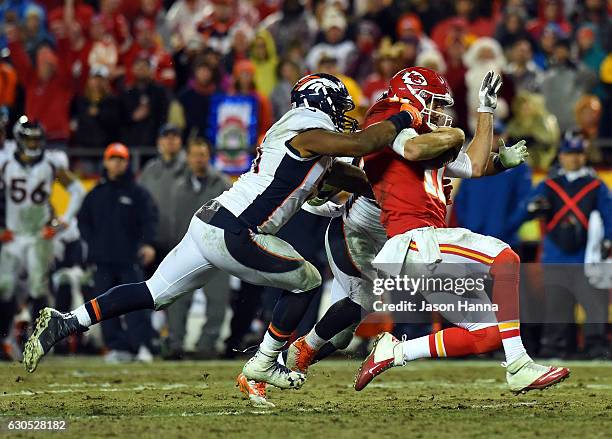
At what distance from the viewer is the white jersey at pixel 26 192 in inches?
501

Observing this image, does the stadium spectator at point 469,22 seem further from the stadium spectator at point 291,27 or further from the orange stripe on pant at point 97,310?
the orange stripe on pant at point 97,310

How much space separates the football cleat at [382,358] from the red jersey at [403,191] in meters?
0.61

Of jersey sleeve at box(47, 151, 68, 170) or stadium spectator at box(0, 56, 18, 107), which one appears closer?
jersey sleeve at box(47, 151, 68, 170)

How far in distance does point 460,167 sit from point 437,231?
0.49 meters

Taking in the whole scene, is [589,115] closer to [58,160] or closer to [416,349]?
[58,160]

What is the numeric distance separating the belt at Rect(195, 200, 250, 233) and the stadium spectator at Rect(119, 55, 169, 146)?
6.65 m

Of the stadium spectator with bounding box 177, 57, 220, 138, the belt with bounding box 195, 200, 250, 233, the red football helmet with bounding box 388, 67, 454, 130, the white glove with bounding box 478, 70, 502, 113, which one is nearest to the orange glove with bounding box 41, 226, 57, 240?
the stadium spectator with bounding box 177, 57, 220, 138

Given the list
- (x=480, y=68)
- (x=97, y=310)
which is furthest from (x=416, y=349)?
(x=480, y=68)

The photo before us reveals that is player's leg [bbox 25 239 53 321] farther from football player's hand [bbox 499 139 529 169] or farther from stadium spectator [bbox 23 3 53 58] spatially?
football player's hand [bbox 499 139 529 169]

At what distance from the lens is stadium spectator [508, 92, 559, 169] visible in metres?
13.4

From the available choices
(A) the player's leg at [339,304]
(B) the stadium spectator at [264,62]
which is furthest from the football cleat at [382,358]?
(B) the stadium spectator at [264,62]

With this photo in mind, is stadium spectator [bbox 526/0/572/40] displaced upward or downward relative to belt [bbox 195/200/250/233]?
upward

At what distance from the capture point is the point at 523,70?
14523mm

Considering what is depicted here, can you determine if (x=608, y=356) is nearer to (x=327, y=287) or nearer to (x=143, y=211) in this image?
(x=327, y=287)
